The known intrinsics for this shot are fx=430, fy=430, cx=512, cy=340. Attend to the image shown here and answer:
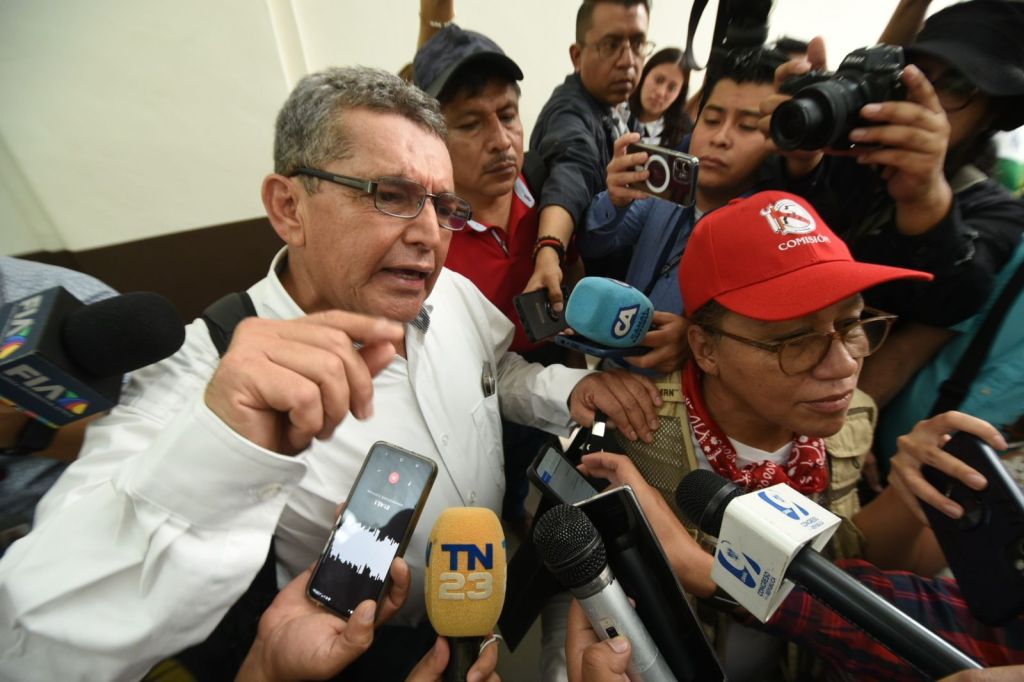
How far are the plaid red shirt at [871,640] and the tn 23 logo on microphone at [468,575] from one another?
0.55 metres

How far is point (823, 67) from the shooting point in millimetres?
1080

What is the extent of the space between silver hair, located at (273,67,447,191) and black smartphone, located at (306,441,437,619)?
0.60 metres

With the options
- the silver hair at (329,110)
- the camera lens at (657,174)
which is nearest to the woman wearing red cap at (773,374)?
the camera lens at (657,174)

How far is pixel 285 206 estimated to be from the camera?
956 mm

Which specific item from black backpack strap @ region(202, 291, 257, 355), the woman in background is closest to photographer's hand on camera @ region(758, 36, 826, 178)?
black backpack strap @ region(202, 291, 257, 355)

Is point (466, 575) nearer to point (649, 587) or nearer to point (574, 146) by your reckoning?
point (649, 587)

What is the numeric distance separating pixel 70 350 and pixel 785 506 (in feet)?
3.32

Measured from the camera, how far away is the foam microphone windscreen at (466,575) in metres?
0.66

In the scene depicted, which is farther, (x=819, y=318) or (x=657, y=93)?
(x=657, y=93)

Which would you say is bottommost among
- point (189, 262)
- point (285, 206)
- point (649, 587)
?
point (189, 262)

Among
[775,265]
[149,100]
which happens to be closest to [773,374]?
[775,265]

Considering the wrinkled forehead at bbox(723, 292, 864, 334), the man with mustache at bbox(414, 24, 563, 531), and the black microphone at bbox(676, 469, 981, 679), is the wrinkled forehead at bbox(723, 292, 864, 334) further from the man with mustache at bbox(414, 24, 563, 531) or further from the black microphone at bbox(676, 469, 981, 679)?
the man with mustache at bbox(414, 24, 563, 531)

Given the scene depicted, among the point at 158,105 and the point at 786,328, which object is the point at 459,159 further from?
the point at 158,105

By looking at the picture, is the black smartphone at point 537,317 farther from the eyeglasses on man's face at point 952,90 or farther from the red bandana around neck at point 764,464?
the eyeglasses on man's face at point 952,90
